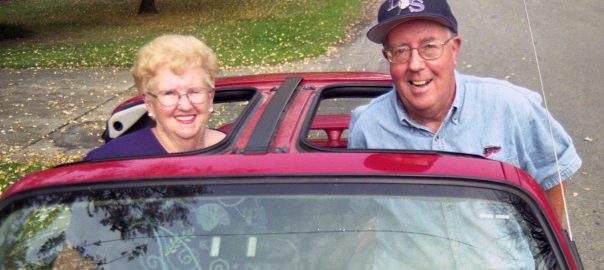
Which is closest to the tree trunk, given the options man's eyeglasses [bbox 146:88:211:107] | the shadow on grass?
the shadow on grass

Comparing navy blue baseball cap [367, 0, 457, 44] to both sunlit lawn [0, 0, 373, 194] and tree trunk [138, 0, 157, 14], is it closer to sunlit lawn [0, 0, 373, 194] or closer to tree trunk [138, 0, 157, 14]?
sunlit lawn [0, 0, 373, 194]

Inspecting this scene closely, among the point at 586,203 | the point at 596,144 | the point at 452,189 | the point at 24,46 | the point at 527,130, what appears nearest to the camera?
the point at 452,189

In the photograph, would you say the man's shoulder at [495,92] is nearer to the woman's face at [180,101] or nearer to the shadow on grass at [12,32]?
the woman's face at [180,101]

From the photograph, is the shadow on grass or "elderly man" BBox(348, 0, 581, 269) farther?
the shadow on grass

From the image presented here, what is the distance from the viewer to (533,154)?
2717mm

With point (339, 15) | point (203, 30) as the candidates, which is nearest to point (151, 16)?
point (203, 30)

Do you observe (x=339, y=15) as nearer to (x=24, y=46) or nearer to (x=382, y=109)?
(x=24, y=46)

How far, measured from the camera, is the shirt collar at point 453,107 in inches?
106

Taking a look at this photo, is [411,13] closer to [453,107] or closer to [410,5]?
[410,5]

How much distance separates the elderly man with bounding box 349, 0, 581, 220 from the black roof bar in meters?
0.34

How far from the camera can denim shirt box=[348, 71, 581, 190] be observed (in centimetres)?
263

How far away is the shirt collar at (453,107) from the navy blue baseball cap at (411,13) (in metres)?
0.21

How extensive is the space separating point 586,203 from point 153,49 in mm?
4235

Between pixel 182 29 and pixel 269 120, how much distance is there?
14.8 metres
